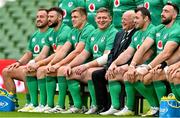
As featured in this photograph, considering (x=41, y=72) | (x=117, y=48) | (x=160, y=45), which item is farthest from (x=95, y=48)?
(x=160, y=45)

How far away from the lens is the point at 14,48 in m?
19.3

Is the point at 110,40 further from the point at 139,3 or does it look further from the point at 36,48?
the point at 36,48

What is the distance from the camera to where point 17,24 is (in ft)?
65.7

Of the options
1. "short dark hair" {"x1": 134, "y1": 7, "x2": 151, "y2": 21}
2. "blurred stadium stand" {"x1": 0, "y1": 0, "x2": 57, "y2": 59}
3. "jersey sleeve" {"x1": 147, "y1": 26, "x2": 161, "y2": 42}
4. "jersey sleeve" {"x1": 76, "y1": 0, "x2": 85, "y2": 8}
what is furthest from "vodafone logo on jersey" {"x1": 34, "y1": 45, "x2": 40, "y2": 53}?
"blurred stadium stand" {"x1": 0, "y1": 0, "x2": 57, "y2": 59}

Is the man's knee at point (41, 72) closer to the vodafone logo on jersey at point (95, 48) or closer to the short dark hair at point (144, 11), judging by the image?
the vodafone logo on jersey at point (95, 48)

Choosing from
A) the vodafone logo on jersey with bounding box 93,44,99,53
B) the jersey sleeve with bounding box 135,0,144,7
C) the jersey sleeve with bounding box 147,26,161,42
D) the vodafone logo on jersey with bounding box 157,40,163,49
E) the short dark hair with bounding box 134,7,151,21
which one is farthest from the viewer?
the jersey sleeve with bounding box 135,0,144,7

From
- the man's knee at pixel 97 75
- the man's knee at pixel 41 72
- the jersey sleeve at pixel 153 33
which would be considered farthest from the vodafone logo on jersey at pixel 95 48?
the jersey sleeve at pixel 153 33

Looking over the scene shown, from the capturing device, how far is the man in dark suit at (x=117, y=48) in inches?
437

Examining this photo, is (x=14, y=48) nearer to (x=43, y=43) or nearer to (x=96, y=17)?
(x=43, y=43)

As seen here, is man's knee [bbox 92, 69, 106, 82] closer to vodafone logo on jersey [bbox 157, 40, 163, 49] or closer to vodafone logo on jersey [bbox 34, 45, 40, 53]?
vodafone logo on jersey [bbox 157, 40, 163, 49]

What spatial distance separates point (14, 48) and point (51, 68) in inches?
304

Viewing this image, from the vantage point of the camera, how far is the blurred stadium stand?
63.2ft

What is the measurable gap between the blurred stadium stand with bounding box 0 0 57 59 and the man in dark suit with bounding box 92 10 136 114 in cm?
795

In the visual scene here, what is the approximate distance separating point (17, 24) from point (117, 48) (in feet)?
30.2
